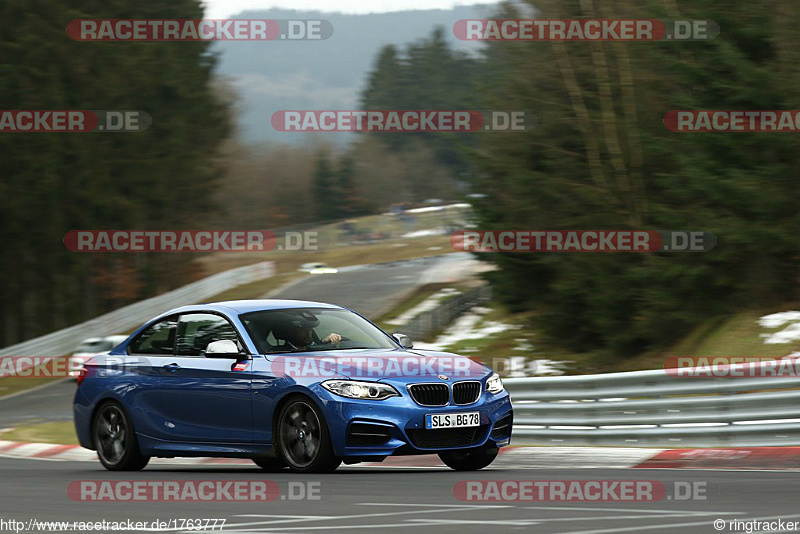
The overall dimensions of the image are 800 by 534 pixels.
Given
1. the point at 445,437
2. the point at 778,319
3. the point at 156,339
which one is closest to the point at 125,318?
the point at 778,319

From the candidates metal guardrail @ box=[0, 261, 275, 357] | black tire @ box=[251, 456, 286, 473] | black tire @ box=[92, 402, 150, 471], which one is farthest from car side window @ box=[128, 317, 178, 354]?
metal guardrail @ box=[0, 261, 275, 357]

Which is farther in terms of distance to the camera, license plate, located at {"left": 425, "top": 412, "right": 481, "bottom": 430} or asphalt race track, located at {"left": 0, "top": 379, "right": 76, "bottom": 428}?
asphalt race track, located at {"left": 0, "top": 379, "right": 76, "bottom": 428}

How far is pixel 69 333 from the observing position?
42.4 meters

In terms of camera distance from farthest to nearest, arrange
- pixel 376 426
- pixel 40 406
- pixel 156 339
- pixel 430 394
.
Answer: pixel 40 406, pixel 156 339, pixel 430 394, pixel 376 426

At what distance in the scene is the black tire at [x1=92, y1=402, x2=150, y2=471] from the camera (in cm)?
1268

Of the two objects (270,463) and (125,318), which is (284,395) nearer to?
(270,463)

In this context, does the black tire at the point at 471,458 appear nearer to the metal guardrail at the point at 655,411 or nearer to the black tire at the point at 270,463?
the black tire at the point at 270,463

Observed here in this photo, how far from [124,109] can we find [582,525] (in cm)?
4242

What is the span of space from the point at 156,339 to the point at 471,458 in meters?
3.28

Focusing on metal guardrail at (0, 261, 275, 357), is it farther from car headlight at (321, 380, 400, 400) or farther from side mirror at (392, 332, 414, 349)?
car headlight at (321, 380, 400, 400)

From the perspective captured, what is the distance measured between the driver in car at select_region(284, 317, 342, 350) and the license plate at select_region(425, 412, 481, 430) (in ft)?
4.67

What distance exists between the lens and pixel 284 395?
11141 millimetres

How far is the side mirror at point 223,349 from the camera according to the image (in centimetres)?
1152

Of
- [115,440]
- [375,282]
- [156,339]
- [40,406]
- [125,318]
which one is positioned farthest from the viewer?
[375,282]
